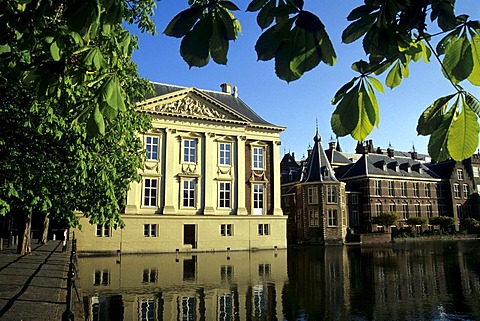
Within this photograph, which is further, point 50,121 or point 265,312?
point 265,312

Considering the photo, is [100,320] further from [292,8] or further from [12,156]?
[292,8]

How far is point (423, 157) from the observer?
76312 mm

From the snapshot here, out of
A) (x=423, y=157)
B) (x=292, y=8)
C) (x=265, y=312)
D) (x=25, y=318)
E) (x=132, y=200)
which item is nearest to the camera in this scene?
(x=292, y=8)

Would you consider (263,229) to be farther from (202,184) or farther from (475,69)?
(475,69)

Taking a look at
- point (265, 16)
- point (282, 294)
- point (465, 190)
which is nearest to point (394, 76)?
point (265, 16)

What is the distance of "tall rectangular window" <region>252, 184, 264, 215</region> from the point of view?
3853cm

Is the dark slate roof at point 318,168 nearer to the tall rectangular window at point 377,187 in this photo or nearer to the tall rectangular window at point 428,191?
the tall rectangular window at point 377,187

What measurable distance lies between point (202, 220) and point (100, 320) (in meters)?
25.8

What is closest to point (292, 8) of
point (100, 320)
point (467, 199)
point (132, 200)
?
point (100, 320)

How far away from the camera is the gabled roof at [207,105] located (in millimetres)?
34513

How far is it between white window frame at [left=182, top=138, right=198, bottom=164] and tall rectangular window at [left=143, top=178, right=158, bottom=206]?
350 centimetres

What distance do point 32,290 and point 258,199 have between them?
29.6m

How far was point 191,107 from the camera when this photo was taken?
36.3 meters

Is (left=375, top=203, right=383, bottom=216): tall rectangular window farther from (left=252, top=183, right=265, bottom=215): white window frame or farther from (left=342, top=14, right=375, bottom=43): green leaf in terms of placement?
(left=342, top=14, right=375, bottom=43): green leaf
